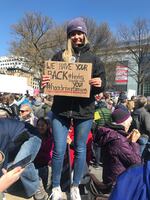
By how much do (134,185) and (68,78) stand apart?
8.80 feet

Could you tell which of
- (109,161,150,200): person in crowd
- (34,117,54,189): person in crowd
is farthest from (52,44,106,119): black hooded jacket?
(109,161,150,200): person in crowd

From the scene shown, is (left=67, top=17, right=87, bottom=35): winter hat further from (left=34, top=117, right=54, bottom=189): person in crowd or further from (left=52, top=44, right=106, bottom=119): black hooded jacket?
(left=34, top=117, right=54, bottom=189): person in crowd

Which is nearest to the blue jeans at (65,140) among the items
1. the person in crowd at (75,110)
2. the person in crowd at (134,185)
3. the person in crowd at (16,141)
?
the person in crowd at (75,110)

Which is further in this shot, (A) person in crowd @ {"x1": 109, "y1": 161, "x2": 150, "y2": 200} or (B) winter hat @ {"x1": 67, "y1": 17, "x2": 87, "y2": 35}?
(B) winter hat @ {"x1": 67, "y1": 17, "x2": 87, "y2": 35}

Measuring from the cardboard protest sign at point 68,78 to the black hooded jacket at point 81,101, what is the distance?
0.43 ft

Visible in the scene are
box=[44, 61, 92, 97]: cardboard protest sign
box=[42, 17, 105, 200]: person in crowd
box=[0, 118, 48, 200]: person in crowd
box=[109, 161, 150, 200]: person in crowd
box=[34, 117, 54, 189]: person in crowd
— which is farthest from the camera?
box=[34, 117, 54, 189]: person in crowd

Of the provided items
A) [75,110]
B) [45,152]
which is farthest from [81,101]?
[45,152]

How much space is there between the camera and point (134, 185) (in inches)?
77.7

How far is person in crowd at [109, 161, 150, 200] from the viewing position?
1940 millimetres

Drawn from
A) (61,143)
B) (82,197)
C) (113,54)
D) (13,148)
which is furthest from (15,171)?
(113,54)

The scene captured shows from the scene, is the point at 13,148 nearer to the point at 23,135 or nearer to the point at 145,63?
the point at 23,135

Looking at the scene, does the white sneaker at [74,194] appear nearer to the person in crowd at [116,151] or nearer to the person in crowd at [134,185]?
the person in crowd at [116,151]

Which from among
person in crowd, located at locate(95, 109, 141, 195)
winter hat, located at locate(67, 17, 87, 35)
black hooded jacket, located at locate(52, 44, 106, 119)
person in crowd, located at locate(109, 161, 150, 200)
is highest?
winter hat, located at locate(67, 17, 87, 35)

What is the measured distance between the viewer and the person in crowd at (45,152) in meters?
5.95
